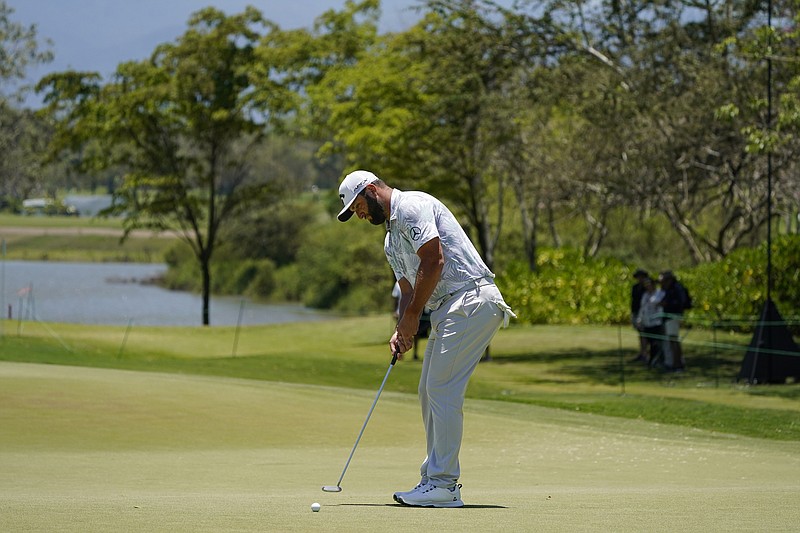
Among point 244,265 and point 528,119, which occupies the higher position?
point 528,119

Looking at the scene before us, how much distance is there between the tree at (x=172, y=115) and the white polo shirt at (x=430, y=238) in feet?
117

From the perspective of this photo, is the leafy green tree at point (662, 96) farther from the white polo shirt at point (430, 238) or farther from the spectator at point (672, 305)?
the white polo shirt at point (430, 238)

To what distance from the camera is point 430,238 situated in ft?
22.0

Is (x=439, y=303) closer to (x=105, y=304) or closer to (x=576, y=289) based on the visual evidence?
(x=576, y=289)

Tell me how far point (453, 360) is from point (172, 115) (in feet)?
126

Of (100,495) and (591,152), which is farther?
(591,152)

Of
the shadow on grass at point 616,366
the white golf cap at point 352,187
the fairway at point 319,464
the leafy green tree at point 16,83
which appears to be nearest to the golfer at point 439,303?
the white golf cap at point 352,187

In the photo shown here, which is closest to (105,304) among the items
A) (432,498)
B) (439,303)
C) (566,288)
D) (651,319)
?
(566,288)

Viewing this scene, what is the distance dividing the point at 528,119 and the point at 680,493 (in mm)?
23173

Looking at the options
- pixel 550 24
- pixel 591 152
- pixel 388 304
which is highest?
pixel 550 24

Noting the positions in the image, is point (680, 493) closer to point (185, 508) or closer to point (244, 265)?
point (185, 508)

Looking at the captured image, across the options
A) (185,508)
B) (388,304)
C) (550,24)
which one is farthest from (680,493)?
(388,304)

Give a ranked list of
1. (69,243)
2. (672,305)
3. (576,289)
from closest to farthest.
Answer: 1. (672,305)
2. (576,289)
3. (69,243)

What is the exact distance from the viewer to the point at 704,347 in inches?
1127
